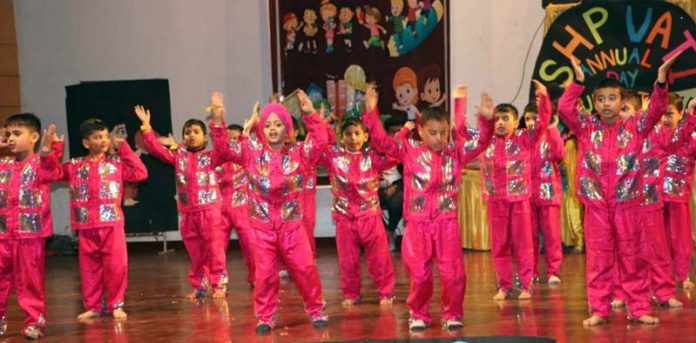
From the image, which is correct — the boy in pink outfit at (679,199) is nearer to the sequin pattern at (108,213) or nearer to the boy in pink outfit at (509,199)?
the boy in pink outfit at (509,199)

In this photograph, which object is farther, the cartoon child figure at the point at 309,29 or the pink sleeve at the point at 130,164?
the cartoon child figure at the point at 309,29

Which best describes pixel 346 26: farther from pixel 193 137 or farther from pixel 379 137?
pixel 379 137

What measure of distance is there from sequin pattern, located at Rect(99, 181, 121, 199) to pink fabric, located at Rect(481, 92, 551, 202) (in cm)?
Result: 265

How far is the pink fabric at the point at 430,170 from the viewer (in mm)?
6180

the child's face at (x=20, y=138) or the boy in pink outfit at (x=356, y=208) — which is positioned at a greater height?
the child's face at (x=20, y=138)

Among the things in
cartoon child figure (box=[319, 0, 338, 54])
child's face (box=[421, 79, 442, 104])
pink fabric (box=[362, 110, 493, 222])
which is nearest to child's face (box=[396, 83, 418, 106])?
child's face (box=[421, 79, 442, 104])

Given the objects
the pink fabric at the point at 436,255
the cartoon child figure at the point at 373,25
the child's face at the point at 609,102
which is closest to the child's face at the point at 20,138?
the pink fabric at the point at 436,255

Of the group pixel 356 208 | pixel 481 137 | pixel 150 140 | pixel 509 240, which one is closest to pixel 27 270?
pixel 150 140

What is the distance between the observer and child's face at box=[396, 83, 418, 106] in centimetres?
1186

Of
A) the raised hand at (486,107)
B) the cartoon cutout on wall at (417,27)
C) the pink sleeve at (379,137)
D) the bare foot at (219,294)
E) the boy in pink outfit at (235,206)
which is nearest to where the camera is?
the raised hand at (486,107)

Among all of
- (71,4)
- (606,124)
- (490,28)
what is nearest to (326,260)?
(490,28)

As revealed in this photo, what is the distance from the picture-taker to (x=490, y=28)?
39.1 feet

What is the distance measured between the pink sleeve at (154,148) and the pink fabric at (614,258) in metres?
3.23

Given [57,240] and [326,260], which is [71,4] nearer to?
[57,240]
